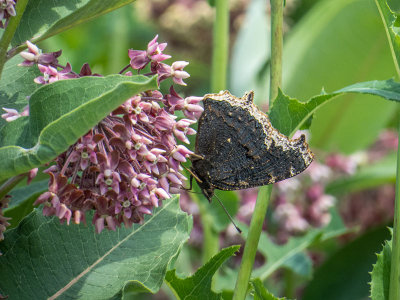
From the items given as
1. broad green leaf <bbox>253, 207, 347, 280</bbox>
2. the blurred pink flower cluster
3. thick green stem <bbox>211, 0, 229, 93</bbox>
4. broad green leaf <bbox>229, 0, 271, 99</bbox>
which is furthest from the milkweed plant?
broad green leaf <bbox>229, 0, 271, 99</bbox>

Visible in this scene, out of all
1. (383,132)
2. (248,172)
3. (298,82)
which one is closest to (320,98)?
(248,172)

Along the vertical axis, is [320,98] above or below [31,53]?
below

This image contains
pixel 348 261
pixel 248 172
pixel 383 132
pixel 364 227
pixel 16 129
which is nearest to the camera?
pixel 16 129

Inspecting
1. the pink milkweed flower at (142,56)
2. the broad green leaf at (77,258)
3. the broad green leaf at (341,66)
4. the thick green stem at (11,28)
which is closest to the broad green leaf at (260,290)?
the broad green leaf at (77,258)

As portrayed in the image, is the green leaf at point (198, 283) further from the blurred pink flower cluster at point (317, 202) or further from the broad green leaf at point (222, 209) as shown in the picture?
the blurred pink flower cluster at point (317, 202)

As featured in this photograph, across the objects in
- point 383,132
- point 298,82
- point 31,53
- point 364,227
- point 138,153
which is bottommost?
point 364,227

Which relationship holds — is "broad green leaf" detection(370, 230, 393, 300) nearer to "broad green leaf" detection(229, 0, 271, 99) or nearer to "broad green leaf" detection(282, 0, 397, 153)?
"broad green leaf" detection(282, 0, 397, 153)

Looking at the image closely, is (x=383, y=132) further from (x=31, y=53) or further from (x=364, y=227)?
(x=31, y=53)
